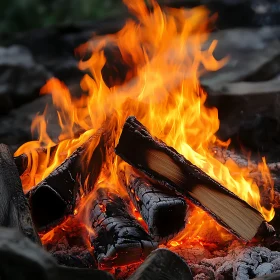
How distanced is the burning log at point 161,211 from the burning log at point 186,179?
0.24 feet

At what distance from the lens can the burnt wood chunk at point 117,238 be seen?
2.15 m

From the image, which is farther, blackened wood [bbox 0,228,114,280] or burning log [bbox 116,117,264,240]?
burning log [bbox 116,117,264,240]

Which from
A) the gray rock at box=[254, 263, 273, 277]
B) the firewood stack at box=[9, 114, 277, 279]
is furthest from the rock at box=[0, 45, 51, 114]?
the gray rock at box=[254, 263, 273, 277]

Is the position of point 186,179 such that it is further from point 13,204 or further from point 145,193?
point 13,204

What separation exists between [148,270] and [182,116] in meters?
1.42

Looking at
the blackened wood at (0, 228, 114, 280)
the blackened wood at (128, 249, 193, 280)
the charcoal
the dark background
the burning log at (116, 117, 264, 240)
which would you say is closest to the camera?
the blackened wood at (0, 228, 114, 280)

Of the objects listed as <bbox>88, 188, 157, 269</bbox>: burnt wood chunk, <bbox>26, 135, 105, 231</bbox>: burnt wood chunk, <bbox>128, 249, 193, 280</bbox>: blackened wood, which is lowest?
<bbox>88, 188, 157, 269</bbox>: burnt wood chunk

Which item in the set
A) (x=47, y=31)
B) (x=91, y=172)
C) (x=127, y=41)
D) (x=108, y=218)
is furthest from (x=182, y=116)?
(x=47, y=31)

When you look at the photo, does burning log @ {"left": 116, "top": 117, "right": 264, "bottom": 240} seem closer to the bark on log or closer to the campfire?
the campfire

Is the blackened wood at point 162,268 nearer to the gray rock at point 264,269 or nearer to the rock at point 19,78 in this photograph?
the gray rock at point 264,269

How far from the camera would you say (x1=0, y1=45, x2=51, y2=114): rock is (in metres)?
4.81

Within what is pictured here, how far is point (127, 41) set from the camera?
414cm

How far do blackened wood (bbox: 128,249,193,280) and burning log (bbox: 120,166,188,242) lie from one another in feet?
1.46

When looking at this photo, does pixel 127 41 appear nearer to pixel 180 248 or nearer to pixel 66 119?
pixel 66 119
